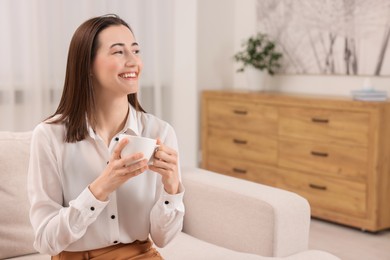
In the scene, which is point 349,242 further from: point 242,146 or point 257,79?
point 257,79

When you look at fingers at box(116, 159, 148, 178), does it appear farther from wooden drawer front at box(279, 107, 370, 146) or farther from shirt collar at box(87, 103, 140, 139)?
wooden drawer front at box(279, 107, 370, 146)

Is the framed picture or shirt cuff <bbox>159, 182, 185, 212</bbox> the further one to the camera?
the framed picture

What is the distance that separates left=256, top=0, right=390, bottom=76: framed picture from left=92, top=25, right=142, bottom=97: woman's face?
9.99 feet

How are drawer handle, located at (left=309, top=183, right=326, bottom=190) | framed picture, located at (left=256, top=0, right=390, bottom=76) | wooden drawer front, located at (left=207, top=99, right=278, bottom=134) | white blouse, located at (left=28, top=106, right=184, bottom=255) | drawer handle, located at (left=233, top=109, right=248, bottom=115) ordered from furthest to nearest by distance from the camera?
drawer handle, located at (left=233, top=109, right=248, bottom=115) < wooden drawer front, located at (left=207, top=99, right=278, bottom=134) < framed picture, located at (left=256, top=0, right=390, bottom=76) < drawer handle, located at (left=309, top=183, right=326, bottom=190) < white blouse, located at (left=28, top=106, right=184, bottom=255)

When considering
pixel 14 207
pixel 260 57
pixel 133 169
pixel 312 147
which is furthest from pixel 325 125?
pixel 133 169

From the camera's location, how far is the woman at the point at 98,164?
5.21ft

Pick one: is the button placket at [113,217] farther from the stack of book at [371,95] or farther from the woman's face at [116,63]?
the stack of book at [371,95]

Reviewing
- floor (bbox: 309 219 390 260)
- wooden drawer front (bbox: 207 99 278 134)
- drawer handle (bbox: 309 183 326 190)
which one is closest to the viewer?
floor (bbox: 309 219 390 260)

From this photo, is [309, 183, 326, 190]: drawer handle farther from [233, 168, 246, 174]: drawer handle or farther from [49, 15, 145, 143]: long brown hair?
[49, 15, 145, 143]: long brown hair

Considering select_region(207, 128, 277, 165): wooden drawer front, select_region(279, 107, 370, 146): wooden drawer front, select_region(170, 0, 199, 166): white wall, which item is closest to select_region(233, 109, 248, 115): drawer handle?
select_region(207, 128, 277, 165): wooden drawer front

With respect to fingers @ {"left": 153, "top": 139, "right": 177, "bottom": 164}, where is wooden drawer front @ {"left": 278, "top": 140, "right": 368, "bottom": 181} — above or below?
below

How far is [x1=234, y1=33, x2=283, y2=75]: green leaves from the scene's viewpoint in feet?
16.4

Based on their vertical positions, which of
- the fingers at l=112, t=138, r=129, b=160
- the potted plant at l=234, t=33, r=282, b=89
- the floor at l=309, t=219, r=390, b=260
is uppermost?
the potted plant at l=234, t=33, r=282, b=89

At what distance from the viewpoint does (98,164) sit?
5.45 ft
